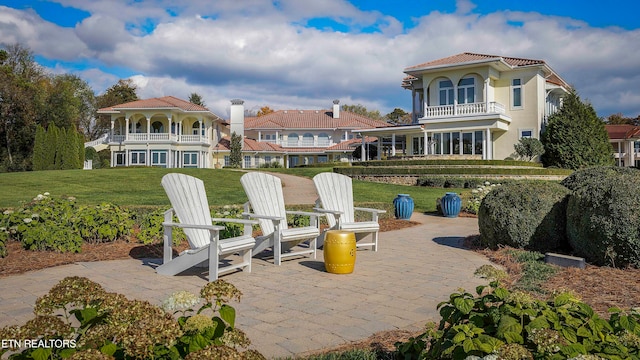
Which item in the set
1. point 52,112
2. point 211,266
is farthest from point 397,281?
point 52,112

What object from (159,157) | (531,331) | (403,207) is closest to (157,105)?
(159,157)

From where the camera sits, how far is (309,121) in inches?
1924

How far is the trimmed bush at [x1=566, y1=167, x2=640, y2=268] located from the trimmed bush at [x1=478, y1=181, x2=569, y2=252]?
2.06 feet

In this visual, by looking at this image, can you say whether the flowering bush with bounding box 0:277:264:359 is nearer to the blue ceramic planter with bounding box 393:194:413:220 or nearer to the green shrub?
the green shrub

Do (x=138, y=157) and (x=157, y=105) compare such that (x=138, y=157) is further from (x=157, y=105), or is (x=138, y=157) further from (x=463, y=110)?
(x=463, y=110)

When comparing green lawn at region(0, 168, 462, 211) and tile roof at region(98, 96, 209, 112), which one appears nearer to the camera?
green lawn at region(0, 168, 462, 211)

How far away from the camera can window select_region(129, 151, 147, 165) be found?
39.2 meters

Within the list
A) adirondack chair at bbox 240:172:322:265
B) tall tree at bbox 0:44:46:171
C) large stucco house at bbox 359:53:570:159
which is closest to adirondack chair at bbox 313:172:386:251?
adirondack chair at bbox 240:172:322:265

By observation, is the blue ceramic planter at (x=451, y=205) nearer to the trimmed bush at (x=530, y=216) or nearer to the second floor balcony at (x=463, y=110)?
the trimmed bush at (x=530, y=216)

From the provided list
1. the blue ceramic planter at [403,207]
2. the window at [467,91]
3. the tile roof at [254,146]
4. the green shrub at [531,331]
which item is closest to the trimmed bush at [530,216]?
the blue ceramic planter at [403,207]

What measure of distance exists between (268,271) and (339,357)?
3017 millimetres

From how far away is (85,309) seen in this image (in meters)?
2.06

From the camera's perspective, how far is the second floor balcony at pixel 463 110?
29061 mm

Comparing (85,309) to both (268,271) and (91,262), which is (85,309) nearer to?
(268,271)
